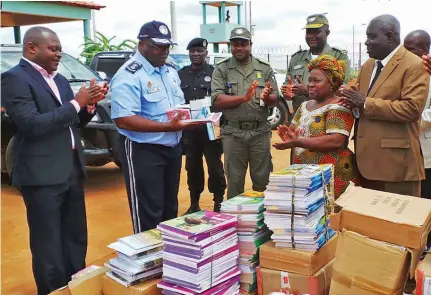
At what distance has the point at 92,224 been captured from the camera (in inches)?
200

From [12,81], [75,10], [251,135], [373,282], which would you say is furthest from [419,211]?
[75,10]

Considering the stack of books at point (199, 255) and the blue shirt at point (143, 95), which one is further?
the blue shirt at point (143, 95)

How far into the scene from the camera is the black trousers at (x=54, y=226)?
302cm

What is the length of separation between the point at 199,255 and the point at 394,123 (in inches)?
61.6

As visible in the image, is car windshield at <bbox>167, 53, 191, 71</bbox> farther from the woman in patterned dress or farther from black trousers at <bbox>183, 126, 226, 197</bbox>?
the woman in patterned dress

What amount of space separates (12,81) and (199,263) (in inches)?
63.5

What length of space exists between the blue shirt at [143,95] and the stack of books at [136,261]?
33.4 inches

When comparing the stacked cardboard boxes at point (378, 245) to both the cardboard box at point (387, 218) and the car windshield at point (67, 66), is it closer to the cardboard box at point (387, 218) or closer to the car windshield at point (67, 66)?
the cardboard box at point (387, 218)

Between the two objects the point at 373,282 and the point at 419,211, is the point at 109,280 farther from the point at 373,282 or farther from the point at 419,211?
the point at 419,211

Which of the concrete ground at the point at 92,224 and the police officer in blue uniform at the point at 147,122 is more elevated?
the police officer in blue uniform at the point at 147,122

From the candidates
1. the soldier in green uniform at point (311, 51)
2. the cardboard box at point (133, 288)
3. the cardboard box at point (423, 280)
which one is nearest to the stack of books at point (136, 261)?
the cardboard box at point (133, 288)

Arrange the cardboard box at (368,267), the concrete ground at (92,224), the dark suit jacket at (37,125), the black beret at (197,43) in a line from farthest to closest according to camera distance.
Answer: the black beret at (197,43) < the concrete ground at (92,224) < the dark suit jacket at (37,125) < the cardboard box at (368,267)

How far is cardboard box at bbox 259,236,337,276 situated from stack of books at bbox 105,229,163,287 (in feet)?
2.10

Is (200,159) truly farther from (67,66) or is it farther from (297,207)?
(67,66)
